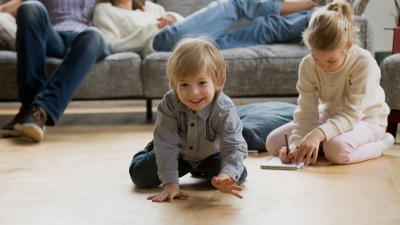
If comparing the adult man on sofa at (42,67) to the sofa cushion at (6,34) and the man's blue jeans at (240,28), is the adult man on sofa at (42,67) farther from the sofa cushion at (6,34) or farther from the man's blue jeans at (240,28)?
the man's blue jeans at (240,28)

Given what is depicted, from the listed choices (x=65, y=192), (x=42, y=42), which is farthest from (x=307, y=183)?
(x=42, y=42)

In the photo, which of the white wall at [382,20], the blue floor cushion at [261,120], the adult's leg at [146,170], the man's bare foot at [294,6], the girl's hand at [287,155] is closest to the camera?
the adult's leg at [146,170]

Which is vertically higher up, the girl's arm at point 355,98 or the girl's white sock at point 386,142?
the girl's arm at point 355,98

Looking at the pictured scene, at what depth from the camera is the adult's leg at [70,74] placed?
1801 mm

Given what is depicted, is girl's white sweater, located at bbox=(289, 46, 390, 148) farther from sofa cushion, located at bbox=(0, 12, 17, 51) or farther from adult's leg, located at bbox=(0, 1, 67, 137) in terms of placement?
sofa cushion, located at bbox=(0, 12, 17, 51)

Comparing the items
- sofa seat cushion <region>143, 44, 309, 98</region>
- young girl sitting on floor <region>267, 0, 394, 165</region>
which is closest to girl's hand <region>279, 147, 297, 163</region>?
young girl sitting on floor <region>267, 0, 394, 165</region>

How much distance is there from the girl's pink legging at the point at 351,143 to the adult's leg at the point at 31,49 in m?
1.07

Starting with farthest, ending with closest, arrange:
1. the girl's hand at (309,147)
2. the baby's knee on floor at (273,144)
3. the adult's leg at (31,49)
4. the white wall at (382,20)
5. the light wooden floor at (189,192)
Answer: the white wall at (382,20)
the adult's leg at (31,49)
the baby's knee on floor at (273,144)
the girl's hand at (309,147)
the light wooden floor at (189,192)

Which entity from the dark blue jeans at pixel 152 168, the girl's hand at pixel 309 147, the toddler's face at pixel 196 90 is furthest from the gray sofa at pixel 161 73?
the toddler's face at pixel 196 90

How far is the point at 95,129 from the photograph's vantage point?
2076 mm

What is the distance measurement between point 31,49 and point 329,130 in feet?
4.39

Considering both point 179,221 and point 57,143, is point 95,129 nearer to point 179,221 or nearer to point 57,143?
point 57,143

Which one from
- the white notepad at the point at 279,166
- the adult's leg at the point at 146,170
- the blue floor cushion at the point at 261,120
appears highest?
the adult's leg at the point at 146,170

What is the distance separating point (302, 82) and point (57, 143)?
1.00 m
